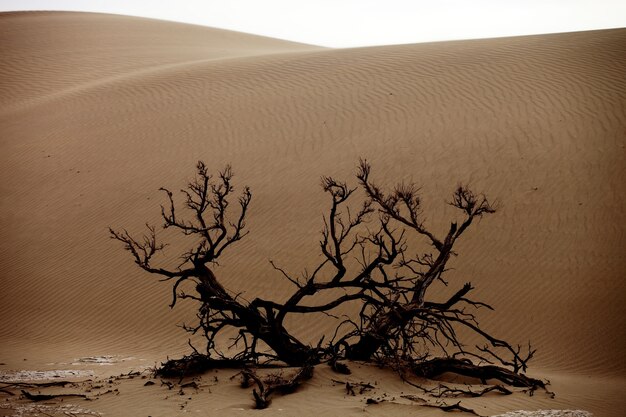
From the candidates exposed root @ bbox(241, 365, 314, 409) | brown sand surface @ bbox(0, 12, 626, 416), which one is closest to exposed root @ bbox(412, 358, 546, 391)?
brown sand surface @ bbox(0, 12, 626, 416)

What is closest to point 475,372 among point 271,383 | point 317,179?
point 271,383

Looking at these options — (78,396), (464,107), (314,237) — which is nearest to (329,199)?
(314,237)

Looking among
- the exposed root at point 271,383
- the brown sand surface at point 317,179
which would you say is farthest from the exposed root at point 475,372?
the exposed root at point 271,383

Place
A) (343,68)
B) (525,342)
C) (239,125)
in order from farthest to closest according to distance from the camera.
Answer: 1. (343,68)
2. (239,125)
3. (525,342)

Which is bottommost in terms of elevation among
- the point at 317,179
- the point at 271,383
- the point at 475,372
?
the point at 271,383

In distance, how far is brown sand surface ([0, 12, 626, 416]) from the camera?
38.1 ft

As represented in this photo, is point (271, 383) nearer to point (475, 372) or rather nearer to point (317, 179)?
point (475, 372)

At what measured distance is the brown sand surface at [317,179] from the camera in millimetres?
11617

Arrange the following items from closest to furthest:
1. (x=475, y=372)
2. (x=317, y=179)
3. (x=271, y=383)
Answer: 1. (x=271, y=383)
2. (x=475, y=372)
3. (x=317, y=179)

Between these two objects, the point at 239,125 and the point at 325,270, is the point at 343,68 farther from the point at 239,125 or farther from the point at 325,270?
the point at 325,270

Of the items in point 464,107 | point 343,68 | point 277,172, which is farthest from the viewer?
point 343,68

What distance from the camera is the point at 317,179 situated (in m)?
17.1

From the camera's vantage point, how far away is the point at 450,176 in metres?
16.0

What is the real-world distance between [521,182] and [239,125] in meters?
8.50
